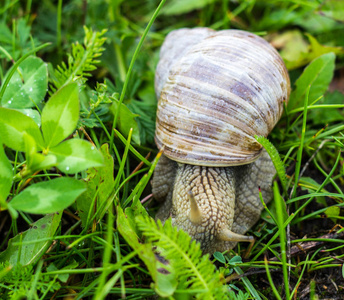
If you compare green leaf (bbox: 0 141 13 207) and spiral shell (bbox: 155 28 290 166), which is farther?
spiral shell (bbox: 155 28 290 166)

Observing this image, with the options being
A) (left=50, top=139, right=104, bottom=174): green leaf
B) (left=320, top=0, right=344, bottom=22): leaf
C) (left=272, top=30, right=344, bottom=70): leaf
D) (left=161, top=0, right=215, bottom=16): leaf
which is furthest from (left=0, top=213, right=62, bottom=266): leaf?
(left=320, top=0, right=344, bottom=22): leaf

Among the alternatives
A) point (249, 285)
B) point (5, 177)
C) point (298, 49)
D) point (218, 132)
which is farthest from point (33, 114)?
point (298, 49)

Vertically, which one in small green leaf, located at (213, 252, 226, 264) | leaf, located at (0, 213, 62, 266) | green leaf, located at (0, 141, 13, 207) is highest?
green leaf, located at (0, 141, 13, 207)

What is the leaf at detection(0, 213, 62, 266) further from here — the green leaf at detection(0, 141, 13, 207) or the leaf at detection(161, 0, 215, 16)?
the leaf at detection(161, 0, 215, 16)

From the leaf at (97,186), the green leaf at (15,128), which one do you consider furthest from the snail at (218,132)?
the green leaf at (15,128)

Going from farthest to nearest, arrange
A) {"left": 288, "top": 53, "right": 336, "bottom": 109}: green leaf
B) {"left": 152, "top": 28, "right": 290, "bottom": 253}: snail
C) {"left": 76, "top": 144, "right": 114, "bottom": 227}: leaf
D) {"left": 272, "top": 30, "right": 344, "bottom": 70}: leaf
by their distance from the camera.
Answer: {"left": 272, "top": 30, "right": 344, "bottom": 70}: leaf → {"left": 288, "top": 53, "right": 336, "bottom": 109}: green leaf → {"left": 152, "top": 28, "right": 290, "bottom": 253}: snail → {"left": 76, "top": 144, "right": 114, "bottom": 227}: leaf
